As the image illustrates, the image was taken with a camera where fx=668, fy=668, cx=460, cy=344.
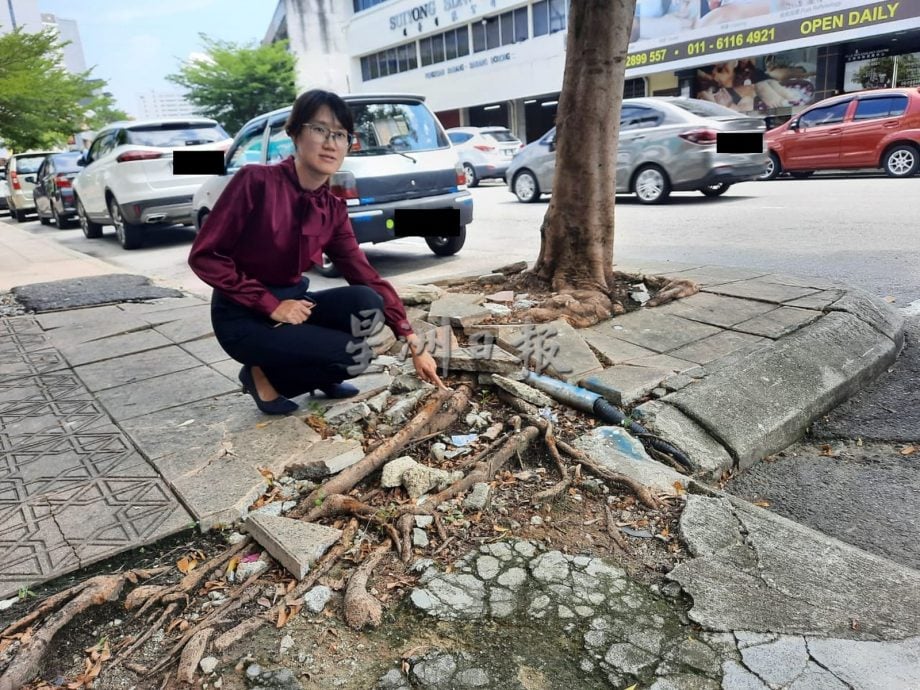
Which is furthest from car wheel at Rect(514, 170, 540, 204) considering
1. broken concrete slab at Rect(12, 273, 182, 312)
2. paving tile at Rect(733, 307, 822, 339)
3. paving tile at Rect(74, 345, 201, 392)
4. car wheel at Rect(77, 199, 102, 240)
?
paving tile at Rect(74, 345, 201, 392)

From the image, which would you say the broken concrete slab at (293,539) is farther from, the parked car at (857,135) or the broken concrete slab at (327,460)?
the parked car at (857,135)

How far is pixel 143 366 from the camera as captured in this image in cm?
436

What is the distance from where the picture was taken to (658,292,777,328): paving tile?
427cm

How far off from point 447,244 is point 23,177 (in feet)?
50.4

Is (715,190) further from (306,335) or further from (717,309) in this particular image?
(306,335)

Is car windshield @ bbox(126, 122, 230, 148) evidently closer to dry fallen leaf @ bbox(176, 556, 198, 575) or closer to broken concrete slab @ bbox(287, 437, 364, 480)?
broken concrete slab @ bbox(287, 437, 364, 480)

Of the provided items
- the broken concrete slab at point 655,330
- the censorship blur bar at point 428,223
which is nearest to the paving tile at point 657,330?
the broken concrete slab at point 655,330

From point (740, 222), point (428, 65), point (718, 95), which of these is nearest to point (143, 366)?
point (740, 222)

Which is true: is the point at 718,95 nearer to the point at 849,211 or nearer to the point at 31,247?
the point at 849,211

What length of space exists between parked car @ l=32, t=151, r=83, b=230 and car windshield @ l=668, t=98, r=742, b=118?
11604mm

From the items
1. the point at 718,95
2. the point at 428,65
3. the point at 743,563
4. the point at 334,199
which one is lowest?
the point at 743,563

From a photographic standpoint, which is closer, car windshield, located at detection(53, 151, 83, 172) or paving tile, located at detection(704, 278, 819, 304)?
paving tile, located at detection(704, 278, 819, 304)

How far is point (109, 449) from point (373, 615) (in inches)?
71.0

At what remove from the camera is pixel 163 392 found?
3.82 meters
